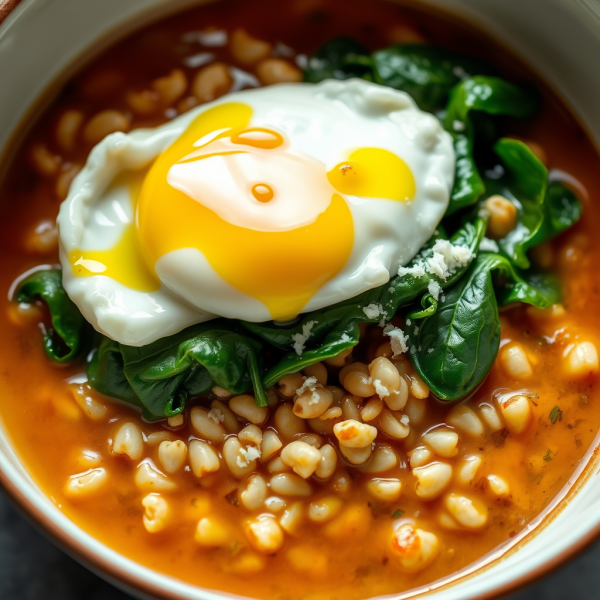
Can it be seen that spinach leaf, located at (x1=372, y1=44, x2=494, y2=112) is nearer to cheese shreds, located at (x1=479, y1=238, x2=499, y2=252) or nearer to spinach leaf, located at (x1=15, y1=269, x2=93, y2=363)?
cheese shreds, located at (x1=479, y1=238, x2=499, y2=252)

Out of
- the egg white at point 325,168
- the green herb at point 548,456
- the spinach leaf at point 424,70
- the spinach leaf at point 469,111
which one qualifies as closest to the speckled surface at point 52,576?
the green herb at point 548,456

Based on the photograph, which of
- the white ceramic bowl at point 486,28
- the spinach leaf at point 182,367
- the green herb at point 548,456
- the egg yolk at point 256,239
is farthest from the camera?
the green herb at point 548,456

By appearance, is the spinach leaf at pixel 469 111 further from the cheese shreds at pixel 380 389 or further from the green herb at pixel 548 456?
the green herb at pixel 548 456

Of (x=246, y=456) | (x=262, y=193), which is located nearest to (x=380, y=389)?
(x=246, y=456)

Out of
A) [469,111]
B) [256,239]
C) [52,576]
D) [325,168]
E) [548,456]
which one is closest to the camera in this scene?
[256,239]

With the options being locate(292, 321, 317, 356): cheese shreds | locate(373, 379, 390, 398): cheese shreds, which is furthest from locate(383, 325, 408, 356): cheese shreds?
locate(292, 321, 317, 356): cheese shreds

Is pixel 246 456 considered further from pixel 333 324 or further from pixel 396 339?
pixel 396 339
